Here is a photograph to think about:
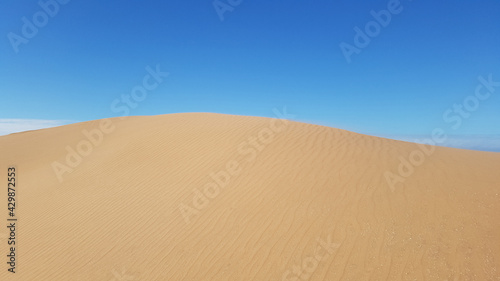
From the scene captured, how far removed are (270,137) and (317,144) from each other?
6.17 ft

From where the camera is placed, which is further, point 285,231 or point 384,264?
point 285,231

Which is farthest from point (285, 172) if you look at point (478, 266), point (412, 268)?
point (478, 266)

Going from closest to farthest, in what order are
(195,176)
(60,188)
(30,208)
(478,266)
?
(478,266) → (195,176) → (30,208) → (60,188)

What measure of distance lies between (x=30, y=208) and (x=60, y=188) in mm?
1144

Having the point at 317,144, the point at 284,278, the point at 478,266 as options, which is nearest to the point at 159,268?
the point at 284,278

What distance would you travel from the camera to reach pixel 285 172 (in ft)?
26.5

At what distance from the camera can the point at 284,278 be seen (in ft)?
16.1

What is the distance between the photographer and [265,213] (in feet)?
21.5

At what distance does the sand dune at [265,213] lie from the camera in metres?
5.09

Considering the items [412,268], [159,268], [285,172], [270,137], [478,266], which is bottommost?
[159,268]

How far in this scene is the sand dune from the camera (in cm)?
509

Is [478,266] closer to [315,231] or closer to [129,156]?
[315,231]

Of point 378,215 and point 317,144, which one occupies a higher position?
point 317,144

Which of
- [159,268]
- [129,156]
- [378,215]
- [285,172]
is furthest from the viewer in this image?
[129,156]
